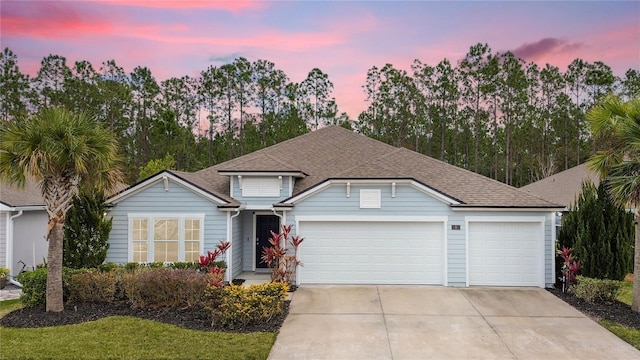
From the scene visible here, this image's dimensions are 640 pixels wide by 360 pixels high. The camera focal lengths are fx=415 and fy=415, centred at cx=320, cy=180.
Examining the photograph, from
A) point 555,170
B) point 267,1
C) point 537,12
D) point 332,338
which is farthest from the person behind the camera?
point 555,170

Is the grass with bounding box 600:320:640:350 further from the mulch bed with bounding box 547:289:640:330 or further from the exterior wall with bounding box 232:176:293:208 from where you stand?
the exterior wall with bounding box 232:176:293:208

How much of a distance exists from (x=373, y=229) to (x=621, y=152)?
6779 millimetres

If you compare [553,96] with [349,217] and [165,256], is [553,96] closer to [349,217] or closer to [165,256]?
[349,217]

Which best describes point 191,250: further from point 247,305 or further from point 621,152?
point 621,152

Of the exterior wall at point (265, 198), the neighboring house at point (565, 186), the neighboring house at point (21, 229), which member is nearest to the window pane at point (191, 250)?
the exterior wall at point (265, 198)

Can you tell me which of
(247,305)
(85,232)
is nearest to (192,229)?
(85,232)

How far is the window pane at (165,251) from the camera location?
13.2 metres

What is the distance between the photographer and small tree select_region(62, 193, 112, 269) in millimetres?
12047

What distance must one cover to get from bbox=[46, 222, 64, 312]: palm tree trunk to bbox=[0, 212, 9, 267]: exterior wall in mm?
5085

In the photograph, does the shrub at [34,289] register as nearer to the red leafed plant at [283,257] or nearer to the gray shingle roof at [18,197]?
the gray shingle roof at [18,197]

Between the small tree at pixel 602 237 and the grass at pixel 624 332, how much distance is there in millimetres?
2664

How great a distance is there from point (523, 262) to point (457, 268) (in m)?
2.04

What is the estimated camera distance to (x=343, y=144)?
19.0 m

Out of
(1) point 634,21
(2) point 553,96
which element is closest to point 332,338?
(1) point 634,21
